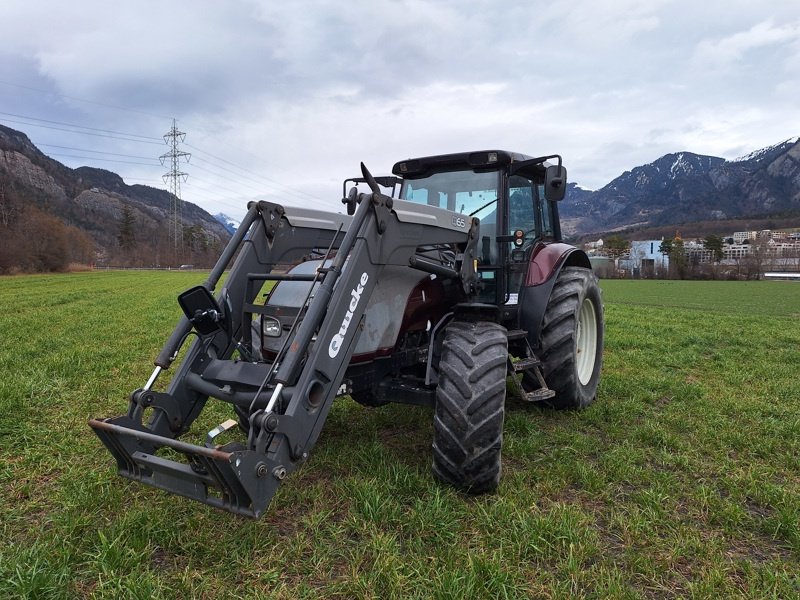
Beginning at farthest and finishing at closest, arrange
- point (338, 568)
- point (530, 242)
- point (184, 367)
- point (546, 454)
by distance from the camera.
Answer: point (530, 242) < point (546, 454) < point (184, 367) < point (338, 568)

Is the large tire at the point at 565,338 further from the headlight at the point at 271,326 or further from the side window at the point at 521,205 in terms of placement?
the headlight at the point at 271,326

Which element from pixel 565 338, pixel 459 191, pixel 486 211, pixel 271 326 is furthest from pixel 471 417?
pixel 459 191

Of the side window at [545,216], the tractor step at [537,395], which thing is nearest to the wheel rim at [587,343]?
the side window at [545,216]

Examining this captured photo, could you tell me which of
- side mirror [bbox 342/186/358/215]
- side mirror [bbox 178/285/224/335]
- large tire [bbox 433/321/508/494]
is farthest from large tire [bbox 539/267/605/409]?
side mirror [bbox 178/285/224/335]

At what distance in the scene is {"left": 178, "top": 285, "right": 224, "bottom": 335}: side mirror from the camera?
3.46 meters

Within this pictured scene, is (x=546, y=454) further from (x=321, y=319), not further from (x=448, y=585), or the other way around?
(x=321, y=319)

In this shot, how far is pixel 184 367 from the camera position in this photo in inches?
137

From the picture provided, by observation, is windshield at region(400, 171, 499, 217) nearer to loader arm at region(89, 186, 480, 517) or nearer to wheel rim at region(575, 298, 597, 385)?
loader arm at region(89, 186, 480, 517)

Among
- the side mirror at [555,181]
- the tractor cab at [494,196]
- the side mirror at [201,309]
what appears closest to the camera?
the side mirror at [201,309]

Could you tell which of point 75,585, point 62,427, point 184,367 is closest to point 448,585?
point 75,585

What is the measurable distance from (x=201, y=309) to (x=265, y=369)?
2.16 feet

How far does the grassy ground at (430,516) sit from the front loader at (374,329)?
35 cm

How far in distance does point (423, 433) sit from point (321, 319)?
2.03 metres

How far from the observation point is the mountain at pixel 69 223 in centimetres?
5131
